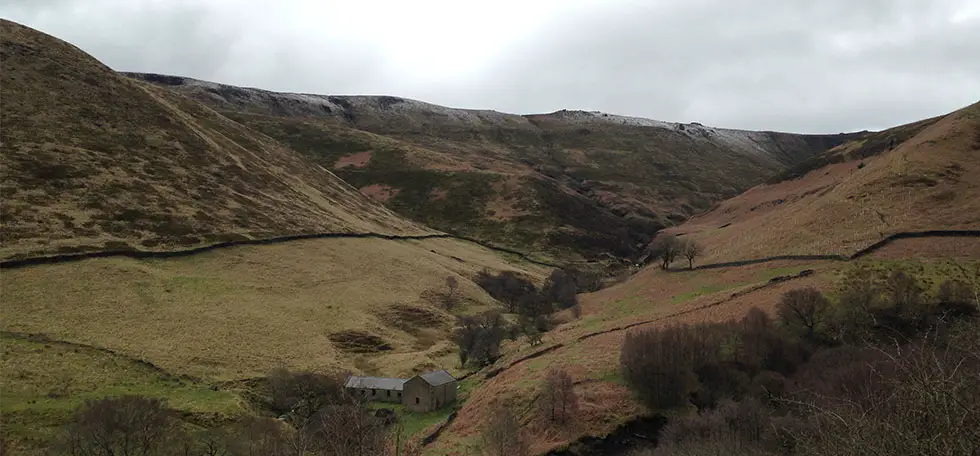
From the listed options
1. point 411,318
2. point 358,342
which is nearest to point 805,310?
point 358,342

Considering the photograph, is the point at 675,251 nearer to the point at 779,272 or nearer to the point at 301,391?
the point at 779,272

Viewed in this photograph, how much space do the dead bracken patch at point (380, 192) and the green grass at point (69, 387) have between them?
125 m

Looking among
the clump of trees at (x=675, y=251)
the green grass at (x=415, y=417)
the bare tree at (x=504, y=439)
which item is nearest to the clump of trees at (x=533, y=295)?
the clump of trees at (x=675, y=251)

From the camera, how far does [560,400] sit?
35.7 meters

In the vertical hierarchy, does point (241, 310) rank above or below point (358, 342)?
above

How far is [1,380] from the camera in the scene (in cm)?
3900

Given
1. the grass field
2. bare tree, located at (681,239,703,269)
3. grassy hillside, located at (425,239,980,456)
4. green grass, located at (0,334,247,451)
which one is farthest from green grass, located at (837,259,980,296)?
green grass, located at (0,334,247,451)

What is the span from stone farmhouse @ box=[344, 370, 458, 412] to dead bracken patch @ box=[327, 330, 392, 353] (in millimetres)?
10068

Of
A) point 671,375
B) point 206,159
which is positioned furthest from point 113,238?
point 671,375

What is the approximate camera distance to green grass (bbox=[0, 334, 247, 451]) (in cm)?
3566

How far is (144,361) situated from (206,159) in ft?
221

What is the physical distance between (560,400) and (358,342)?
106ft

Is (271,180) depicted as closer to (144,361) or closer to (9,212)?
(9,212)

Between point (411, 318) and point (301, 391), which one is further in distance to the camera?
point (411, 318)
